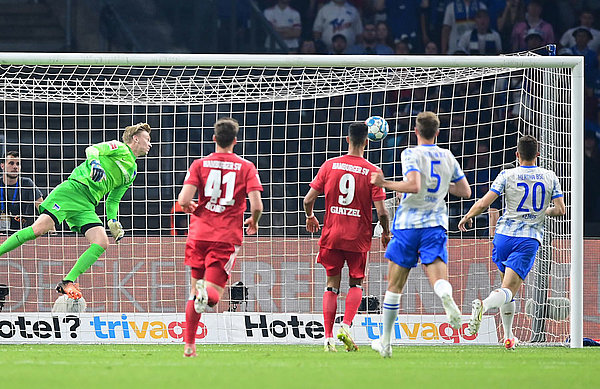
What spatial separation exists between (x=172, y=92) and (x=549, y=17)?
7.77 meters

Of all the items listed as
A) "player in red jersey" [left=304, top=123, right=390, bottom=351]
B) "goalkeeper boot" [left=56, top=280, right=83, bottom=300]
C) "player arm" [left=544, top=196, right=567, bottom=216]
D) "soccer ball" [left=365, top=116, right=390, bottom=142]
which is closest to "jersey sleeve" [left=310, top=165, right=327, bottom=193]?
"player in red jersey" [left=304, top=123, right=390, bottom=351]

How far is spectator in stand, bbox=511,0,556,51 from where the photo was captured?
638 inches

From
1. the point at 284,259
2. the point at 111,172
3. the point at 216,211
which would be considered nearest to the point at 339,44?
the point at 284,259

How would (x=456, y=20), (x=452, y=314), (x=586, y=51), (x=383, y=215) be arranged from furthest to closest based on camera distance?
(x=456, y=20) → (x=586, y=51) → (x=383, y=215) → (x=452, y=314)

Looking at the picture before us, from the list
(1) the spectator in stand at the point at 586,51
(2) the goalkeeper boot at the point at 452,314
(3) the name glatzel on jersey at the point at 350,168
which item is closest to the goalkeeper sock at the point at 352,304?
(3) the name glatzel on jersey at the point at 350,168

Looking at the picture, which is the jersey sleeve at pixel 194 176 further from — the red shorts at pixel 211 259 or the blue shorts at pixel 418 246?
the blue shorts at pixel 418 246

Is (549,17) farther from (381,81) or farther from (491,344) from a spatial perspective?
(491,344)

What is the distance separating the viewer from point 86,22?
52.5 ft

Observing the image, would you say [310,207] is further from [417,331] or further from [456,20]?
[456,20]

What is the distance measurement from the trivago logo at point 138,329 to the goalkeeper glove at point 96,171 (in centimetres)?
182

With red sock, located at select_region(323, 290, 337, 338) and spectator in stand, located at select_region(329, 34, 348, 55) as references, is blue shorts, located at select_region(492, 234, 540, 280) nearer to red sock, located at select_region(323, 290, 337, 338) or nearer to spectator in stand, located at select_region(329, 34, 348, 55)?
red sock, located at select_region(323, 290, 337, 338)

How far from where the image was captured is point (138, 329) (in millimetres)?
10531

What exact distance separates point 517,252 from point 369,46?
26.5ft

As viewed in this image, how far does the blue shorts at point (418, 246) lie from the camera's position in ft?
24.1
